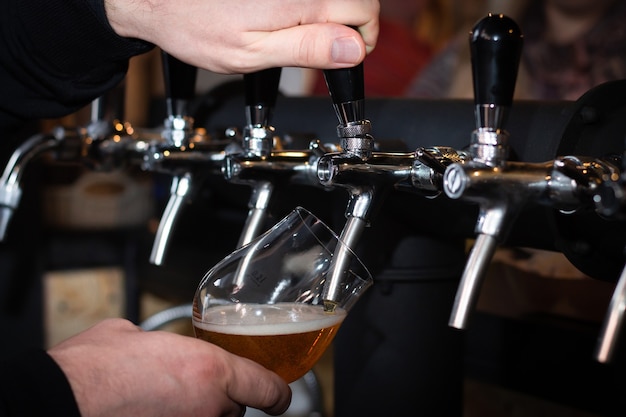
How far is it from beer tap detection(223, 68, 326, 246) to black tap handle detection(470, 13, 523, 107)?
0.66ft

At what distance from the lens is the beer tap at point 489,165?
22.2 inches

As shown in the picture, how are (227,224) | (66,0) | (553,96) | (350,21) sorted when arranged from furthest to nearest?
(553,96), (227,224), (66,0), (350,21)

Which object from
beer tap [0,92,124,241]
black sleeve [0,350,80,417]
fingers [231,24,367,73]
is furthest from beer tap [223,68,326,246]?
beer tap [0,92,124,241]

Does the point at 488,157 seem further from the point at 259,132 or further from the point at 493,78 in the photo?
the point at 259,132

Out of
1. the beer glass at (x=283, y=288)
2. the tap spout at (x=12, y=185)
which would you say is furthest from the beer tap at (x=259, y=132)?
the tap spout at (x=12, y=185)

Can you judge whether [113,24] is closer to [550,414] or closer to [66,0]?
[66,0]

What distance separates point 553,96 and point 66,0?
1356 millimetres

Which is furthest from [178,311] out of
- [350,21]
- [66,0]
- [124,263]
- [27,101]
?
[350,21]

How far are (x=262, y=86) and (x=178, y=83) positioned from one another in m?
0.18

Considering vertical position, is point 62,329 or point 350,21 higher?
point 350,21

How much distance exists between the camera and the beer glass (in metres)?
0.66

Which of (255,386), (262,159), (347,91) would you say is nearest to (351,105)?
(347,91)

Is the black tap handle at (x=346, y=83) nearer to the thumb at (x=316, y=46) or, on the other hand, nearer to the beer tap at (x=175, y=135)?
the thumb at (x=316, y=46)

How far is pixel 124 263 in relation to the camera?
5.70 ft
